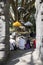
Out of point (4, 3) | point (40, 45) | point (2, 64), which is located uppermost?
point (4, 3)

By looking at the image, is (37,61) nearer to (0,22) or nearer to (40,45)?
(40,45)

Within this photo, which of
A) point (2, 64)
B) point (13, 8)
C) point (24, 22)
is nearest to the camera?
point (2, 64)

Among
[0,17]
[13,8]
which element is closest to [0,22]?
[0,17]

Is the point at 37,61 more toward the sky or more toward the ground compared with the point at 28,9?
more toward the ground

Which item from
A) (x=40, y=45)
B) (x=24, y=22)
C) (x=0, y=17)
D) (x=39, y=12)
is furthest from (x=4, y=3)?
(x=24, y=22)

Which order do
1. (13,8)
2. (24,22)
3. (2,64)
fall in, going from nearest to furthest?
1. (2,64)
2. (13,8)
3. (24,22)

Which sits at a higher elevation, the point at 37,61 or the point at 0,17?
the point at 0,17

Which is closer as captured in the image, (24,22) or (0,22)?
(0,22)

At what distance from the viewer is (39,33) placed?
355 inches

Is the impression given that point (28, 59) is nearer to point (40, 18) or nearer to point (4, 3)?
point (40, 18)

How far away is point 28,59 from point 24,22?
50.3 feet

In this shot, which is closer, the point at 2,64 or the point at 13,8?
the point at 2,64

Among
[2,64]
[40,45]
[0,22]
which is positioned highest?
[0,22]

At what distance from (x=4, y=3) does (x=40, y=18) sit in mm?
1558
